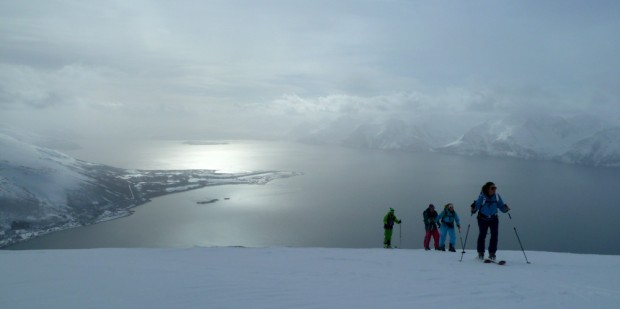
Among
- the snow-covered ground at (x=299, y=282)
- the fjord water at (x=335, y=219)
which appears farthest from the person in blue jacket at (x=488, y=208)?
the fjord water at (x=335, y=219)

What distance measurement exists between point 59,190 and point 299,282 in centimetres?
14084

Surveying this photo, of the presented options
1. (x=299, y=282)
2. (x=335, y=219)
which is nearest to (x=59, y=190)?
(x=335, y=219)

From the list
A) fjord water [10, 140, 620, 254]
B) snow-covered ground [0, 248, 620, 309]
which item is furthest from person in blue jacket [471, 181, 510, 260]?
fjord water [10, 140, 620, 254]

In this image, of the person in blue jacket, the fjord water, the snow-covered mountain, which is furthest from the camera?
the snow-covered mountain

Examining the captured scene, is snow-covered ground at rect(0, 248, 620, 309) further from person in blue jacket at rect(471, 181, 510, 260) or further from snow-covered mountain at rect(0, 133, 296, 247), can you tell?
snow-covered mountain at rect(0, 133, 296, 247)

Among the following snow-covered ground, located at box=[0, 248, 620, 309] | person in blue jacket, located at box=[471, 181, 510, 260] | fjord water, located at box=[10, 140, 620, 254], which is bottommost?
fjord water, located at box=[10, 140, 620, 254]

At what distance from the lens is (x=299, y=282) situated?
926cm

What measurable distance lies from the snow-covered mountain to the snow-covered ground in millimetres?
101165

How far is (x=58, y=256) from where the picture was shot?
13.4 metres

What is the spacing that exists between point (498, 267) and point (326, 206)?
10304cm

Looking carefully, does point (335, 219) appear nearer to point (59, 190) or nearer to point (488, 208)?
point (488, 208)

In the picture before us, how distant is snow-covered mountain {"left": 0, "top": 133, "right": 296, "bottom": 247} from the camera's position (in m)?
98.3

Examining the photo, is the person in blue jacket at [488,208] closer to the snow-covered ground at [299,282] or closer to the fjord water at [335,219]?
the snow-covered ground at [299,282]

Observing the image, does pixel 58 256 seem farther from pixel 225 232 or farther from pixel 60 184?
pixel 60 184
